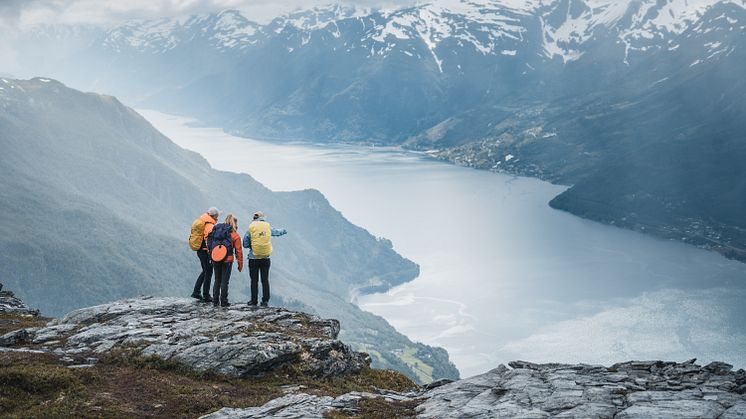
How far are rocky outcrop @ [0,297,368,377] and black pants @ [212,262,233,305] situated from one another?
585 mm

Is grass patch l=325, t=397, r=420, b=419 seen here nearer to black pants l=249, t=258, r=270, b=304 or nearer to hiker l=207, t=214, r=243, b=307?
black pants l=249, t=258, r=270, b=304

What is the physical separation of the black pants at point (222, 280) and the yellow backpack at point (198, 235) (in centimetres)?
116

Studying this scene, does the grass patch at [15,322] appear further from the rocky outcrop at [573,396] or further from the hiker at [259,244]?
the rocky outcrop at [573,396]

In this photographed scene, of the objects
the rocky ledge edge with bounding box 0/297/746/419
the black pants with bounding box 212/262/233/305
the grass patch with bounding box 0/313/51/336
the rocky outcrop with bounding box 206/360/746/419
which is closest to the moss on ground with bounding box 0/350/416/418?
the rocky ledge edge with bounding box 0/297/746/419

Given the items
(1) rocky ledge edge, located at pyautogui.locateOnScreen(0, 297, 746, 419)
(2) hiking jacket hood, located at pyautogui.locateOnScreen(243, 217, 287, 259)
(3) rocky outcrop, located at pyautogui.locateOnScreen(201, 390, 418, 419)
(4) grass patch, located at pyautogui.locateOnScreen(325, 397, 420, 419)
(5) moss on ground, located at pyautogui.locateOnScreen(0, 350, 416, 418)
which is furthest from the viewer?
(2) hiking jacket hood, located at pyautogui.locateOnScreen(243, 217, 287, 259)

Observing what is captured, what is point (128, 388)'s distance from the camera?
20.2 metres

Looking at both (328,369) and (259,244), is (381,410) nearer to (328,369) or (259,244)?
(328,369)

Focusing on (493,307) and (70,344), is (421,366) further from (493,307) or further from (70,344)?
(70,344)

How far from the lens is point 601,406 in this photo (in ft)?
60.4

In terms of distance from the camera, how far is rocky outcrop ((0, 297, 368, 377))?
22750 millimetres

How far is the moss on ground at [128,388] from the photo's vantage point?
18.3 m

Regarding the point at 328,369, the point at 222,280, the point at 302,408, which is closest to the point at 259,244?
the point at 222,280

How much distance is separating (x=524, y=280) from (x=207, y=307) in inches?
6899

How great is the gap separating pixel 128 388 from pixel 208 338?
4251mm
